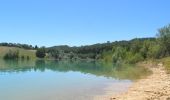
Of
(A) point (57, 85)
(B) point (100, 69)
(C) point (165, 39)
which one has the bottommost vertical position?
(A) point (57, 85)

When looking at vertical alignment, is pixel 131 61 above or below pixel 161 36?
below

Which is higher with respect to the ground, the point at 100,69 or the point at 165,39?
the point at 165,39

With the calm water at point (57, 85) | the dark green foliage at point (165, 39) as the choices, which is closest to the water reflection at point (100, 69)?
the calm water at point (57, 85)

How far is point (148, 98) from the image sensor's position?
28000 mm

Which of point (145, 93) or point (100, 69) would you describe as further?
point (100, 69)

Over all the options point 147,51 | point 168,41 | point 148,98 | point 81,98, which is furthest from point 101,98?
point 147,51

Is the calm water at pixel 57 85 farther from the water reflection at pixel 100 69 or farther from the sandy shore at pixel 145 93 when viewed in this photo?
the sandy shore at pixel 145 93

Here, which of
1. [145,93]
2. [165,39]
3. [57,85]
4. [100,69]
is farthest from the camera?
[165,39]

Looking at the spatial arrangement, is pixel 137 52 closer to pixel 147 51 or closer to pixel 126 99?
pixel 147 51

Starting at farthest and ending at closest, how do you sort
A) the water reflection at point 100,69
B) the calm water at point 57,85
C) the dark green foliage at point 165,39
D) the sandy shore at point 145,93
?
the dark green foliage at point 165,39, the water reflection at point 100,69, the calm water at point 57,85, the sandy shore at point 145,93

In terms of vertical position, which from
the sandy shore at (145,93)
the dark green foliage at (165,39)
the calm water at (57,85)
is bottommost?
the calm water at (57,85)

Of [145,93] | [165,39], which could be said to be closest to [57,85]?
[145,93]

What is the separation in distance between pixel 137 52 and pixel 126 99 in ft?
428

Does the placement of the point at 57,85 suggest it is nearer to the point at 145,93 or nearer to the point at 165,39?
the point at 145,93
